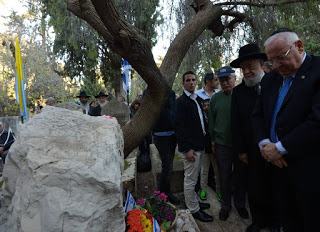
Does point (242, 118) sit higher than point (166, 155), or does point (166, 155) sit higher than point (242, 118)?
point (242, 118)

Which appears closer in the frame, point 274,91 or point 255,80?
point 274,91

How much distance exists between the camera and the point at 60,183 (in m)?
1.20

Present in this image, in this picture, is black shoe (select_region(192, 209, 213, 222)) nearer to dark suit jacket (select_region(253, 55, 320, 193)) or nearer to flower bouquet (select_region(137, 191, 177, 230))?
flower bouquet (select_region(137, 191, 177, 230))

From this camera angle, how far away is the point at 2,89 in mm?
11102

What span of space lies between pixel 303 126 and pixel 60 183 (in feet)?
5.76

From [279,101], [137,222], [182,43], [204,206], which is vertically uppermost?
[182,43]

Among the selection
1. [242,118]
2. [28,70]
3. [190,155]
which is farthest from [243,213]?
[28,70]

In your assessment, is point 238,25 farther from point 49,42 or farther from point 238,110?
point 49,42

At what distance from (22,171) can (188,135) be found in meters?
1.89

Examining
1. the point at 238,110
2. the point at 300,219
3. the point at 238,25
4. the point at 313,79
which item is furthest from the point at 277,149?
the point at 238,25

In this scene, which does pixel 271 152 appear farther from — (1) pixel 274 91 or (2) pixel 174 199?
(2) pixel 174 199

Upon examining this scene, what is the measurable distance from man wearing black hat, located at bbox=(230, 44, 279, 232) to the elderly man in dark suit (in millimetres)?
472

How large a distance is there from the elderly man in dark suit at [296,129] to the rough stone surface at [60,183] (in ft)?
4.56

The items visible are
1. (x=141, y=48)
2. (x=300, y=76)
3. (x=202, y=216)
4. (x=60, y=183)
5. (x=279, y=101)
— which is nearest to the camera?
(x=60, y=183)
